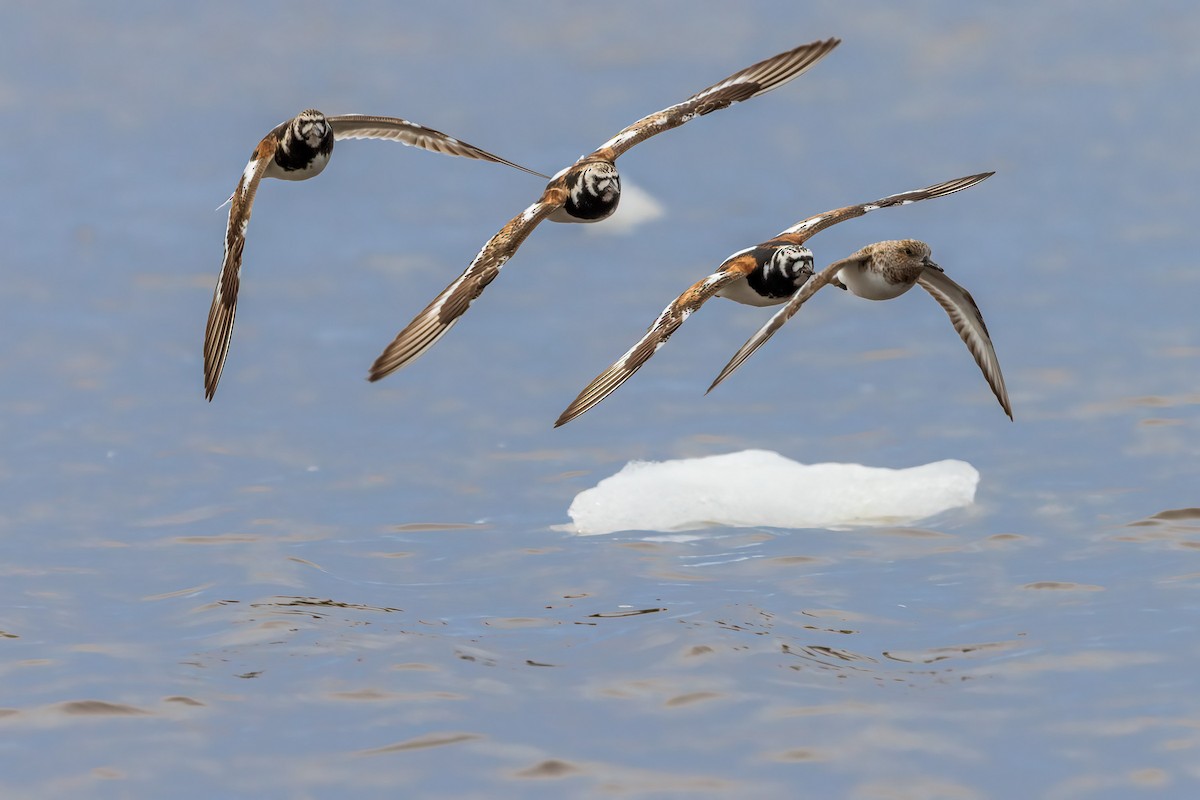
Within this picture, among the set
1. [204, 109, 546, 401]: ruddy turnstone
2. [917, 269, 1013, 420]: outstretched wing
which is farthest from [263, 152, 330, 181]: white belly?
[917, 269, 1013, 420]: outstretched wing

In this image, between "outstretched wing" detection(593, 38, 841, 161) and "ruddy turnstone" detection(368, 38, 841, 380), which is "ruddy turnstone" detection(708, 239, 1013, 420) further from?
"outstretched wing" detection(593, 38, 841, 161)

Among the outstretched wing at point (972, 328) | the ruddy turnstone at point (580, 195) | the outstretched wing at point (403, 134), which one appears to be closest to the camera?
the ruddy turnstone at point (580, 195)

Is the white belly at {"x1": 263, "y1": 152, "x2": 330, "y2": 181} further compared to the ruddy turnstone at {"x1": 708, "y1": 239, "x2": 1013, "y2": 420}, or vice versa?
the white belly at {"x1": 263, "y1": 152, "x2": 330, "y2": 181}

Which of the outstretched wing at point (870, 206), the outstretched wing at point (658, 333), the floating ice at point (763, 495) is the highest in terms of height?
the outstretched wing at point (870, 206)

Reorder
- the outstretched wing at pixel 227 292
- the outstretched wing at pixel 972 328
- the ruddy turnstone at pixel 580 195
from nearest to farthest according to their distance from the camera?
the ruddy turnstone at pixel 580 195
the outstretched wing at pixel 227 292
the outstretched wing at pixel 972 328

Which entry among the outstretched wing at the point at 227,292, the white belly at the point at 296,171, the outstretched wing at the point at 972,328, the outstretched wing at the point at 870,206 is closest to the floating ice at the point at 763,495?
the outstretched wing at the point at 972,328

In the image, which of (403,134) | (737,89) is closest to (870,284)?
(737,89)

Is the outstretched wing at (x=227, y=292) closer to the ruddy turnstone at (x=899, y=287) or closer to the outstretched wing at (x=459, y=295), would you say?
the outstretched wing at (x=459, y=295)
